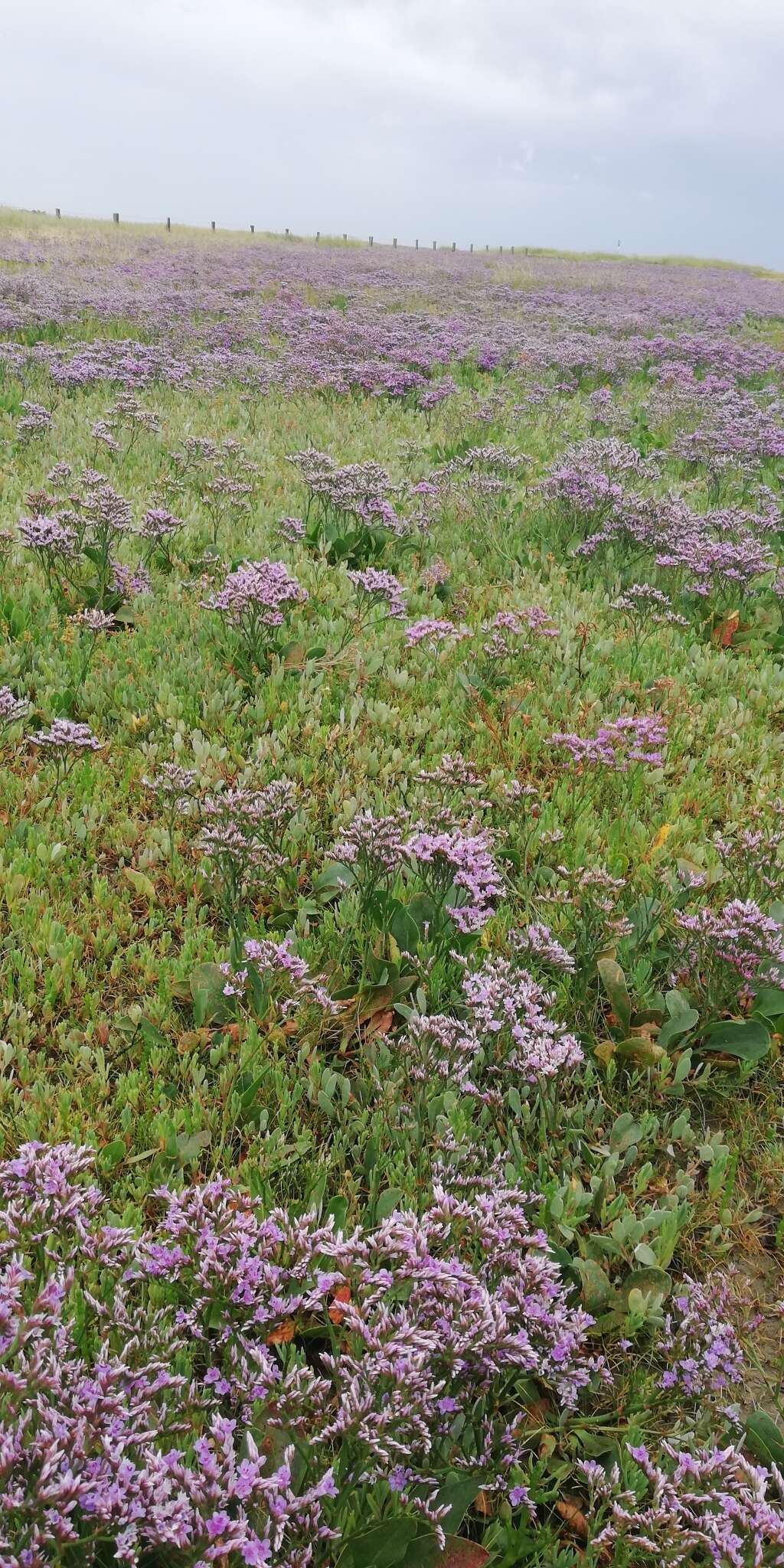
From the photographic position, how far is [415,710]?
6316 millimetres

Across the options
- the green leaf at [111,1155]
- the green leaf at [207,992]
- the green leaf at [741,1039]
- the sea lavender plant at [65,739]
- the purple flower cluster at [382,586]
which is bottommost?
the green leaf at [111,1155]

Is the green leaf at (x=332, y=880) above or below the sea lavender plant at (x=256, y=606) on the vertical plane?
below

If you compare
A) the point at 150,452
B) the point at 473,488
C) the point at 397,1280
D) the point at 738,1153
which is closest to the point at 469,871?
the point at 738,1153

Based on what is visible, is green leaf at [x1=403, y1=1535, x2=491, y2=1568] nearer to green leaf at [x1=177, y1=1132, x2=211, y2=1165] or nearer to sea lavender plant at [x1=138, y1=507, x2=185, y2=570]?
green leaf at [x1=177, y1=1132, x2=211, y2=1165]

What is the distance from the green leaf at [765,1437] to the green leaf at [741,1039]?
148 centimetres

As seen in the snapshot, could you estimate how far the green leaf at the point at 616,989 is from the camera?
4.03 m

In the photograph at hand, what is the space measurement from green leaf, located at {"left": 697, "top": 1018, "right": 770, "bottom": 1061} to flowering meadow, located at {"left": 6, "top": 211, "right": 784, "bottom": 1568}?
0.05 ft

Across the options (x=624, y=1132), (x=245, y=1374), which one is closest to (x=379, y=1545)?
(x=245, y=1374)

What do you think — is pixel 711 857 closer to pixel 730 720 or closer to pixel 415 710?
pixel 730 720

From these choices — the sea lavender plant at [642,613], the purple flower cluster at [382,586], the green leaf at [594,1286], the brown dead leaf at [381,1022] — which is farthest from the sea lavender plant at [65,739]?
the sea lavender plant at [642,613]

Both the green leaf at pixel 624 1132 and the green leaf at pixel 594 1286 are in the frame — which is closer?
the green leaf at pixel 594 1286

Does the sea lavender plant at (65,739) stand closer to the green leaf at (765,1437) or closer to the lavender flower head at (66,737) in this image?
the lavender flower head at (66,737)

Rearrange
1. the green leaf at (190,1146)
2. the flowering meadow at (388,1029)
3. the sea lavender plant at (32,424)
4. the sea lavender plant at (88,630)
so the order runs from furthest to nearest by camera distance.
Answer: the sea lavender plant at (32,424) < the sea lavender plant at (88,630) < the green leaf at (190,1146) < the flowering meadow at (388,1029)

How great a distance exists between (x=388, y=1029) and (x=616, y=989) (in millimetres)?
1038
